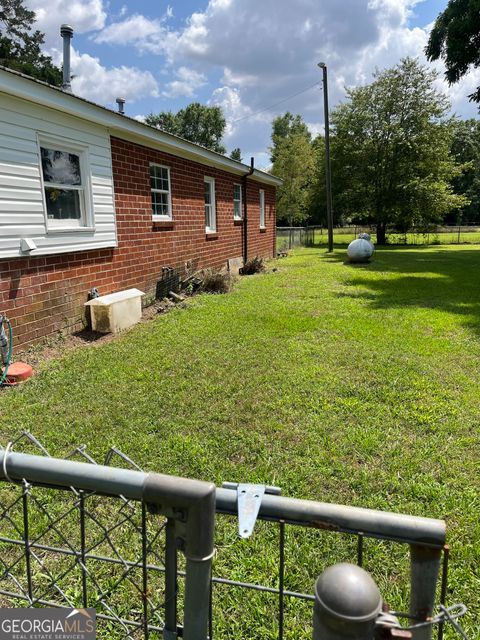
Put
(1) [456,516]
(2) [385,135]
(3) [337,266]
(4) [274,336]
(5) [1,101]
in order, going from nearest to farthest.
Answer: (1) [456,516] < (5) [1,101] < (4) [274,336] < (3) [337,266] < (2) [385,135]

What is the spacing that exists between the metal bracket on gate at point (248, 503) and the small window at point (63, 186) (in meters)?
5.75

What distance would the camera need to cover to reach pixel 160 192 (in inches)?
356

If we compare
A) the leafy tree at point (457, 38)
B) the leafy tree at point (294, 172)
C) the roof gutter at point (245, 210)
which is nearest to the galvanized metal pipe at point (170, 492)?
the roof gutter at point (245, 210)

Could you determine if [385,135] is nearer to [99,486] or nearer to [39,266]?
[39,266]

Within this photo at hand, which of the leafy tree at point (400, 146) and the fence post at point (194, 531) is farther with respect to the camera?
the leafy tree at point (400, 146)

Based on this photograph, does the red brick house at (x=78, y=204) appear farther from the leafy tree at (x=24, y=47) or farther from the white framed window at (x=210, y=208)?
the leafy tree at (x=24, y=47)

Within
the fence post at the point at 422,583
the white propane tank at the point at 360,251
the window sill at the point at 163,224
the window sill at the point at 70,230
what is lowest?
the fence post at the point at 422,583

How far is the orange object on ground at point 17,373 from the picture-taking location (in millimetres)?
4656

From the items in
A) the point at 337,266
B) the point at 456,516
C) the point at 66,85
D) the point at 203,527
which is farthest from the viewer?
the point at 337,266

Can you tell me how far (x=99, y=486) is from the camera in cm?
102

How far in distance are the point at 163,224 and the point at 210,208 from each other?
10.6 ft

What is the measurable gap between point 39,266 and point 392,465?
490cm

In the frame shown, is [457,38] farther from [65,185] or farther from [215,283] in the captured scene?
[65,185]

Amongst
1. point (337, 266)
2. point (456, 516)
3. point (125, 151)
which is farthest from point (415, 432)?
point (337, 266)
